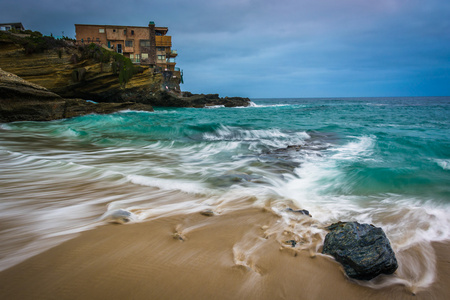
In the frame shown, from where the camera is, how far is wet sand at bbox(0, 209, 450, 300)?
1657 millimetres

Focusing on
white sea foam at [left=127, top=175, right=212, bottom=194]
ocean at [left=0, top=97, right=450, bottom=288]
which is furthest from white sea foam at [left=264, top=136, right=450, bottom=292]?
white sea foam at [left=127, top=175, right=212, bottom=194]

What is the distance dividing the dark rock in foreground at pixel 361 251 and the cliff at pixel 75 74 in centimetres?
2572

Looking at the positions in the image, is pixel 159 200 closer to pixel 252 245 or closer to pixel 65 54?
pixel 252 245

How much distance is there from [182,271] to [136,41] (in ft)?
158

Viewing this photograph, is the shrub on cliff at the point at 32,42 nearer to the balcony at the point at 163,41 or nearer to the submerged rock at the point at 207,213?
the balcony at the point at 163,41

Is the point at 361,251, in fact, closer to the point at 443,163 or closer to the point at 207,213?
the point at 207,213

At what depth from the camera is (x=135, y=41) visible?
4303 cm

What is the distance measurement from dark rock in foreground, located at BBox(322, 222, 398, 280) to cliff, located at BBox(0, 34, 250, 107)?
1013 inches

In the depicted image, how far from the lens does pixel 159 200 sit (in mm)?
3395

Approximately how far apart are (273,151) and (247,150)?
2.58ft

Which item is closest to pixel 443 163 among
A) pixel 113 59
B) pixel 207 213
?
pixel 207 213

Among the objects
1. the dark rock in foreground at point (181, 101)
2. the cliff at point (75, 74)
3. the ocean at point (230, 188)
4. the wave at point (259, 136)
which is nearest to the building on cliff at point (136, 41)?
the dark rock in foreground at point (181, 101)

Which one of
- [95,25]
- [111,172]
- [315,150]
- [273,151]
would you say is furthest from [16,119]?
[95,25]

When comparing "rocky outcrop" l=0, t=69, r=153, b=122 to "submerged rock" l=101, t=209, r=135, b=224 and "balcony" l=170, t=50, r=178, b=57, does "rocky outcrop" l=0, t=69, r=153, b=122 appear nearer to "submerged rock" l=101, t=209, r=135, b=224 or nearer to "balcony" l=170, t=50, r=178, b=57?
"submerged rock" l=101, t=209, r=135, b=224
